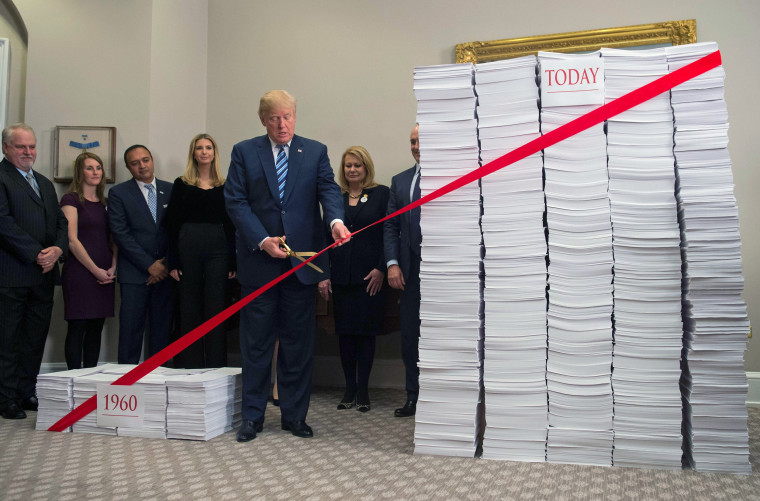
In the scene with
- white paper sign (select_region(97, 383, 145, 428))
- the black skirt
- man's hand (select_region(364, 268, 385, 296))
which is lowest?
white paper sign (select_region(97, 383, 145, 428))

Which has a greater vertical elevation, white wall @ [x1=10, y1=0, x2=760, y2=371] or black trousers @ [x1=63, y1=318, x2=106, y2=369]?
white wall @ [x1=10, y1=0, x2=760, y2=371]

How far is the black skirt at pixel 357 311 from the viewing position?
343 cm

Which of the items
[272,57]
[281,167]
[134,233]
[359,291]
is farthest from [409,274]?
[272,57]

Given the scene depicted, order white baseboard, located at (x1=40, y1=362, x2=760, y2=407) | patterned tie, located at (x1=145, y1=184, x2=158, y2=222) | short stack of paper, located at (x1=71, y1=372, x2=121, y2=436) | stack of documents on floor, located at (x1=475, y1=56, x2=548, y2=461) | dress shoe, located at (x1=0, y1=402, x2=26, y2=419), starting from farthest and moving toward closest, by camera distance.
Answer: white baseboard, located at (x1=40, y1=362, x2=760, y2=407) < patterned tie, located at (x1=145, y1=184, x2=158, y2=222) < dress shoe, located at (x1=0, y1=402, x2=26, y2=419) < short stack of paper, located at (x1=71, y1=372, x2=121, y2=436) < stack of documents on floor, located at (x1=475, y1=56, x2=548, y2=461)

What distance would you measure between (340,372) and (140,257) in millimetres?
1523

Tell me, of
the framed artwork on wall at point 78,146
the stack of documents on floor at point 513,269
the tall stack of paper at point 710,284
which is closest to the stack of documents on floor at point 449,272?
the stack of documents on floor at point 513,269

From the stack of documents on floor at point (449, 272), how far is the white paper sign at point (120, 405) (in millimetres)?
1239

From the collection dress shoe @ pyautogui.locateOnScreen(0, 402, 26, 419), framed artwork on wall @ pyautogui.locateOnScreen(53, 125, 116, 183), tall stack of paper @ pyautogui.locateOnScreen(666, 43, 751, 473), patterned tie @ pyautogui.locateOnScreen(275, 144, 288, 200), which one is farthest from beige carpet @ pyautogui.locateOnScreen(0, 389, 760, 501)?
framed artwork on wall @ pyautogui.locateOnScreen(53, 125, 116, 183)

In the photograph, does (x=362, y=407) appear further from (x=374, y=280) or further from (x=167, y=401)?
(x=167, y=401)

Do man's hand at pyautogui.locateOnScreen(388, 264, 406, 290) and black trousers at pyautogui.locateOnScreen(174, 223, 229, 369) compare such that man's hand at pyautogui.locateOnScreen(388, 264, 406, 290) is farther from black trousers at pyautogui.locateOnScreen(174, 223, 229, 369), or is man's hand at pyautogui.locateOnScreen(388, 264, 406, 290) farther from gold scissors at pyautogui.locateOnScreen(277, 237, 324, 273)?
black trousers at pyautogui.locateOnScreen(174, 223, 229, 369)

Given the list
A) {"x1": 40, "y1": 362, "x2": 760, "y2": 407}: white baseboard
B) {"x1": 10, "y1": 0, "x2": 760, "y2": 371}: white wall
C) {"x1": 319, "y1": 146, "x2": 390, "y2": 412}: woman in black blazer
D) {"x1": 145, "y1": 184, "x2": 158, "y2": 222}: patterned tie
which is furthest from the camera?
{"x1": 40, "y1": 362, "x2": 760, "y2": 407}: white baseboard

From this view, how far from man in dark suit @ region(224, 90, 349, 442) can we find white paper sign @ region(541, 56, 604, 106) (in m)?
0.99

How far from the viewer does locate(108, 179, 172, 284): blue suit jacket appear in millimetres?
3637

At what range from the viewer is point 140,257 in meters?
3.62
